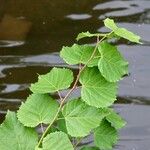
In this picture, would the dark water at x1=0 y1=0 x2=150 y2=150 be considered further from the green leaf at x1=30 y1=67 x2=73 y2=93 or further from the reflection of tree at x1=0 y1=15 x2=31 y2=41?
the green leaf at x1=30 y1=67 x2=73 y2=93

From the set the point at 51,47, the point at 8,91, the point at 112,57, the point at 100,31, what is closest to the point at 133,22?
the point at 100,31

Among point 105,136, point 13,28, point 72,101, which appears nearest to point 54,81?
point 72,101

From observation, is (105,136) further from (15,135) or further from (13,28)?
(13,28)

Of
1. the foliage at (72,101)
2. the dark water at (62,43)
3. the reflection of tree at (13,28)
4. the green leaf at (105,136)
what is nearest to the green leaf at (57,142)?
the foliage at (72,101)

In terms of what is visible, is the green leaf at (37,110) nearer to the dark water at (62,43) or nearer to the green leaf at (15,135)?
the green leaf at (15,135)

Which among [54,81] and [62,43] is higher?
[54,81]

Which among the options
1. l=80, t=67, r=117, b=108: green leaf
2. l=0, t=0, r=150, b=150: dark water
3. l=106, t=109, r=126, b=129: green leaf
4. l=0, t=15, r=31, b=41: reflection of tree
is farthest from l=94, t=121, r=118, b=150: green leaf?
l=0, t=15, r=31, b=41: reflection of tree

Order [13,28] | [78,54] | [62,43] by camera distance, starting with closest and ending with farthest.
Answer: [78,54], [62,43], [13,28]
